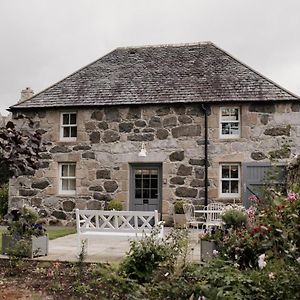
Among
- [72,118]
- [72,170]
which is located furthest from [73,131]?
[72,170]

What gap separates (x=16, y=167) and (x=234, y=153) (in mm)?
9655

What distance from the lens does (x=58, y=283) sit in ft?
22.0

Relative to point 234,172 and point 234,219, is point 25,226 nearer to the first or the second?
point 234,219

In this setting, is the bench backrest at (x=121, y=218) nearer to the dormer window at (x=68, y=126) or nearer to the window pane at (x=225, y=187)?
the window pane at (x=225, y=187)

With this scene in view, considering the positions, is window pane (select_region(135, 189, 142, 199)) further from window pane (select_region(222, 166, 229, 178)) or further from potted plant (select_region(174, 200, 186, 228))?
window pane (select_region(222, 166, 229, 178))

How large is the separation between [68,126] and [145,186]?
345 cm

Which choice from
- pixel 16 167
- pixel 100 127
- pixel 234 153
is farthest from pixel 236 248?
pixel 100 127

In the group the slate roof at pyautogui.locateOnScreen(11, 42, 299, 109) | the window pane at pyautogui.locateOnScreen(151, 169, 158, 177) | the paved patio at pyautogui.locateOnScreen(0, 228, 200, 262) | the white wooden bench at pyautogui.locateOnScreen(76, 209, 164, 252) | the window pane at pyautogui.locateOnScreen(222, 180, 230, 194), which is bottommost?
the paved patio at pyautogui.locateOnScreen(0, 228, 200, 262)

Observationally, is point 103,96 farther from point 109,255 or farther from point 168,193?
point 109,255

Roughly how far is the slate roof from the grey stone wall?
35 centimetres

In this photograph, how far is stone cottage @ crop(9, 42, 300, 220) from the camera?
52.1 ft

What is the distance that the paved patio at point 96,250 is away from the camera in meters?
8.93

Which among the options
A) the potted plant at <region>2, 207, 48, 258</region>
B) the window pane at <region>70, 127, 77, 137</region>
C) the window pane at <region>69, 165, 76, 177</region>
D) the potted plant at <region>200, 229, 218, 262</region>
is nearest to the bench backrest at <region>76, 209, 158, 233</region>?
the potted plant at <region>2, 207, 48, 258</region>

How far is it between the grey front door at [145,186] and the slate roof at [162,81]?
227 cm
